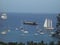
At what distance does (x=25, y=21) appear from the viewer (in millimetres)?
1433

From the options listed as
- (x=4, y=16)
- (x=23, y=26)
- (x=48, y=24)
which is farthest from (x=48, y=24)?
(x=4, y=16)

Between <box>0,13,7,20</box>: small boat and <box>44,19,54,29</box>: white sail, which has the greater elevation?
<box>0,13,7,20</box>: small boat

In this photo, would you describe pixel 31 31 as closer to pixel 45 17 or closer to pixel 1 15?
pixel 45 17

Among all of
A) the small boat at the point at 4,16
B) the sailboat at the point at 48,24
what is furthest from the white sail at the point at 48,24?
the small boat at the point at 4,16

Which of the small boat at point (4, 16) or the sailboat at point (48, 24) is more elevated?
the small boat at point (4, 16)

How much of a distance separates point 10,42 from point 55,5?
742mm

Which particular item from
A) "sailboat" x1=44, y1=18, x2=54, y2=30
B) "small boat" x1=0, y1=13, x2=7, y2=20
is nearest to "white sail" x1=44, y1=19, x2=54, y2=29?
"sailboat" x1=44, y1=18, x2=54, y2=30

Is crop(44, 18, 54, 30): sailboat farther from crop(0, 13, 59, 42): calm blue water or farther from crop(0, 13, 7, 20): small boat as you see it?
crop(0, 13, 7, 20): small boat

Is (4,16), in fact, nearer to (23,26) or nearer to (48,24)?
(23,26)

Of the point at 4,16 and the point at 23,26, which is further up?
the point at 4,16

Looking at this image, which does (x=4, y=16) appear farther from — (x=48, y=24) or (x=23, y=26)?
(x=48, y=24)

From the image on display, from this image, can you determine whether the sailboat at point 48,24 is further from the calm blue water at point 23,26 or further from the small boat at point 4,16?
the small boat at point 4,16

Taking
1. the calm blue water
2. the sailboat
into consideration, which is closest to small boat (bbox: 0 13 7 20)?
the calm blue water

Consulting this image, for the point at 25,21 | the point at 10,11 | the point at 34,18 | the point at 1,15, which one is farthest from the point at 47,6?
the point at 1,15
